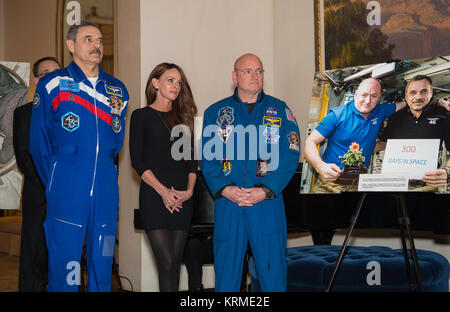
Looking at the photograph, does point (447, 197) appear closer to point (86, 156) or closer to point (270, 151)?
point (270, 151)

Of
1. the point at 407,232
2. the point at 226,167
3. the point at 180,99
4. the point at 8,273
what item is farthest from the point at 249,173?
the point at 8,273

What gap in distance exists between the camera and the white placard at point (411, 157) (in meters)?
3.15

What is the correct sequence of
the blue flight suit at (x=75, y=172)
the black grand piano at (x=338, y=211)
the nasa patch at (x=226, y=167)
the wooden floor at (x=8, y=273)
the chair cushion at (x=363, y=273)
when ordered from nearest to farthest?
the blue flight suit at (x=75, y=172)
the nasa patch at (x=226, y=167)
the chair cushion at (x=363, y=273)
the black grand piano at (x=338, y=211)
the wooden floor at (x=8, y=273)

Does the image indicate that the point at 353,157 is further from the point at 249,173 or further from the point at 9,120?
the point at 9,120

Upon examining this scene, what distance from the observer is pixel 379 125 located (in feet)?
10.9

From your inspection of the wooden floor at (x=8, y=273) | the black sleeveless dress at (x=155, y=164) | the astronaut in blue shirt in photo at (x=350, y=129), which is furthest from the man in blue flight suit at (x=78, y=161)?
the wooden floor at (x=8, y=273)

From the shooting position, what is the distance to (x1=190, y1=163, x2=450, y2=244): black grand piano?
12.5 ft

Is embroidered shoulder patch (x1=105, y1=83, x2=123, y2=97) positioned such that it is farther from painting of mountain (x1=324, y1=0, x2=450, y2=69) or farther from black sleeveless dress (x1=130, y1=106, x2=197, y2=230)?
painting of mountain (x1=324, y1=0, x2=450, y2=69)

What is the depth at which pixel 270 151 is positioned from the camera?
126 inches

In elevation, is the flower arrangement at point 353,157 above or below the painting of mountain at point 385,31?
below

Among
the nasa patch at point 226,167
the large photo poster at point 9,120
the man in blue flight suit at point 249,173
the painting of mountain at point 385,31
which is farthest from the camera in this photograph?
the painting of mountain at point 385,31

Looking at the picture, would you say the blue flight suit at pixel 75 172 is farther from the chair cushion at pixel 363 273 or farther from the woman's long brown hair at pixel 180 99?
the chair cushion at pixel 363 273

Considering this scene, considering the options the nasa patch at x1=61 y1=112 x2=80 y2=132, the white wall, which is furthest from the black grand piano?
the white wall
